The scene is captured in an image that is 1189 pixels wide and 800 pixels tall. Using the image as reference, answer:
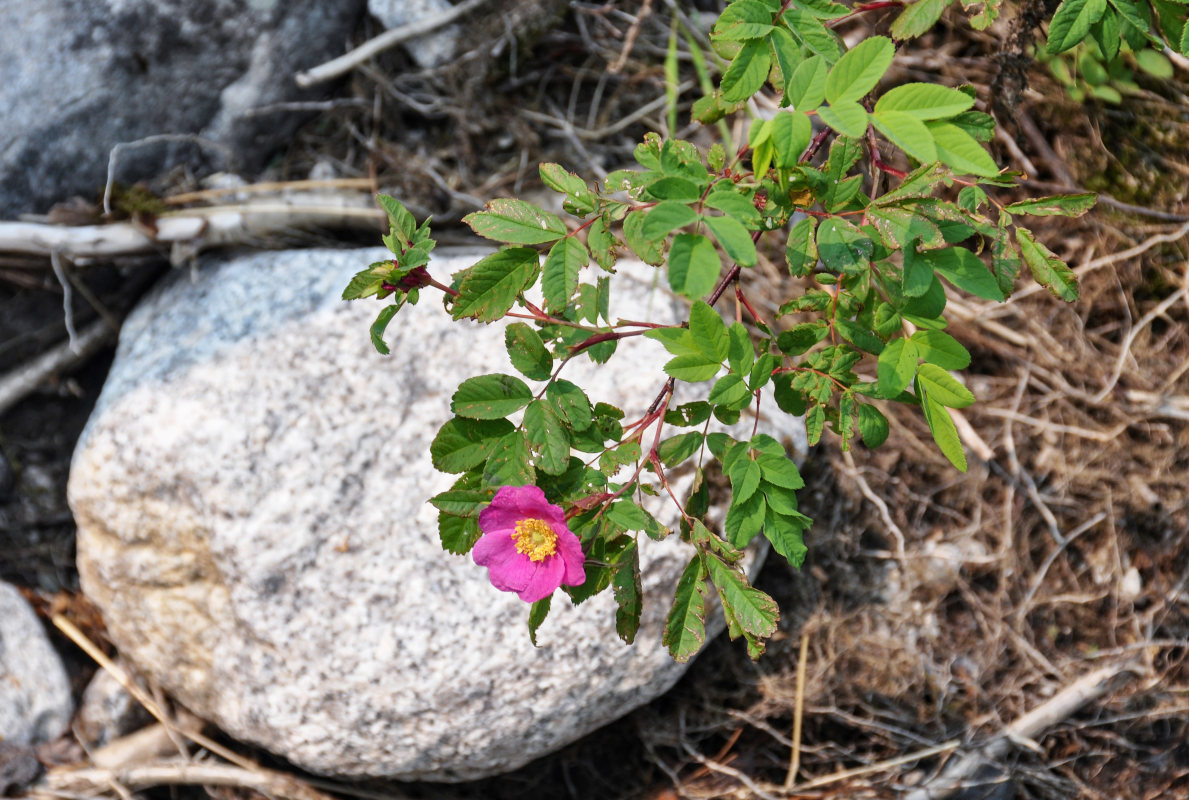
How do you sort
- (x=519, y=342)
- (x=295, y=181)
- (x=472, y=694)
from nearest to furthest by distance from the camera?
(x=519, y=342)
(x=472, y=694)
(x=295, y=181)

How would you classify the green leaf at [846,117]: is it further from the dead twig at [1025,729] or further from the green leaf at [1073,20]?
the dead twig at [1025,729]

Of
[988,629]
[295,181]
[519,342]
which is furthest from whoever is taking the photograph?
[295,181]

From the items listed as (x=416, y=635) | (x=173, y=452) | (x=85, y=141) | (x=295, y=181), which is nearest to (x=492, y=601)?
(x=416, y=635)

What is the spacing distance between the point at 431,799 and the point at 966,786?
1493 mm

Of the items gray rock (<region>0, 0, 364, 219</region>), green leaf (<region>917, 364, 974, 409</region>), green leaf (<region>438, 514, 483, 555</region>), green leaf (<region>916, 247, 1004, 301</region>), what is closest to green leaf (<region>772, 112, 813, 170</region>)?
green leaf (<region>916, 247, 1004, 301</region>)

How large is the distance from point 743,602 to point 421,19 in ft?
7.62

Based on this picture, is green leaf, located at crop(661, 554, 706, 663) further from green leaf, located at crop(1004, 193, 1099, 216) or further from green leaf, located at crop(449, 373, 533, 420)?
green leaf, located at crop(1004, 193, 1099, 216)

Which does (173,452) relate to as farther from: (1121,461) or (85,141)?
(1121,461)

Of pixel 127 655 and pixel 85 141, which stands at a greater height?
pixel 85 141

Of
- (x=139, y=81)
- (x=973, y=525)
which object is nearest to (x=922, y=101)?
(x=973, y=525)

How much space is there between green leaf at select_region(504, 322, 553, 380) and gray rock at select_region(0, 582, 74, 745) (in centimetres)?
222

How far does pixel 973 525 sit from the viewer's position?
246cm

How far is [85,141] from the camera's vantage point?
243cm

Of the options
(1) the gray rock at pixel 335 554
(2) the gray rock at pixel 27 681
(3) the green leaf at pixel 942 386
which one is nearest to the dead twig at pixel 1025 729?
(1) the gray rock at pixel 335 554
